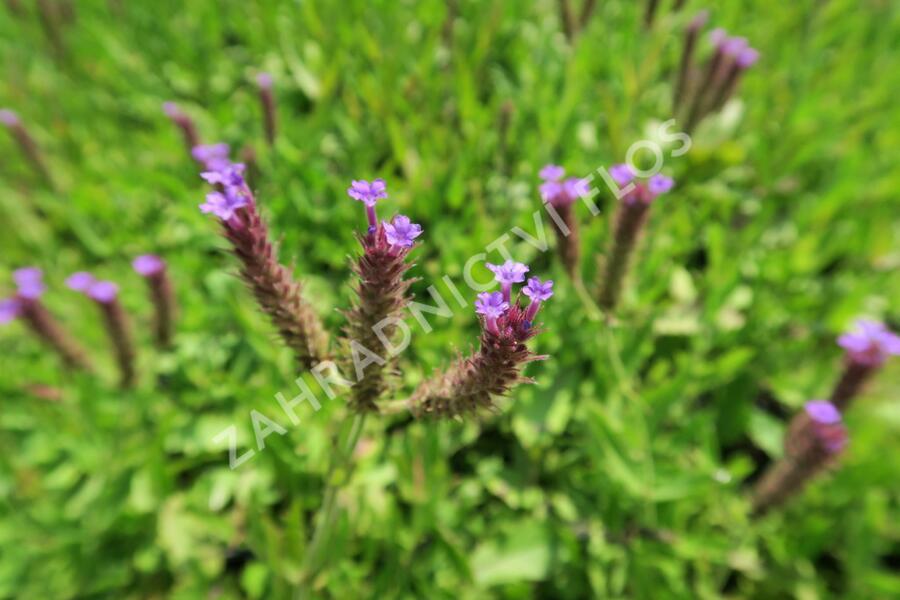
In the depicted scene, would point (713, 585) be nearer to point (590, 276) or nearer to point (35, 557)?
point (590, 276)

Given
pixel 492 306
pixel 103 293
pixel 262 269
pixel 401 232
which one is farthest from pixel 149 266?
pixel 492 306

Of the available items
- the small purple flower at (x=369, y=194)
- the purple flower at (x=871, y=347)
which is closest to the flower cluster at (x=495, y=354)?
the small purple flower at (x=369, y=194)

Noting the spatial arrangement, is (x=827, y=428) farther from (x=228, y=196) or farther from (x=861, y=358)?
(x=228, y=196)

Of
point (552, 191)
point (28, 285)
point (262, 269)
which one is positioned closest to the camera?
point (262, 269)

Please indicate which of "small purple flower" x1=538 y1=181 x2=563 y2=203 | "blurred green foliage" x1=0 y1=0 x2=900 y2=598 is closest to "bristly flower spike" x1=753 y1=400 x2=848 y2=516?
"blurred green foliage" x1=0 y1=0 x2=900 y2=598

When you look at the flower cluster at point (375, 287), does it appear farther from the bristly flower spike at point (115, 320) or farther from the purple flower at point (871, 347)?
the purple flower at point (871, 347)

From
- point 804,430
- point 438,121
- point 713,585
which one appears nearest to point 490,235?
point 438,121
